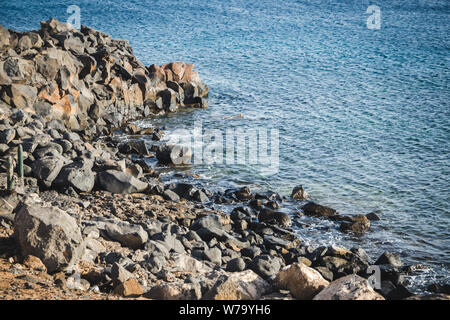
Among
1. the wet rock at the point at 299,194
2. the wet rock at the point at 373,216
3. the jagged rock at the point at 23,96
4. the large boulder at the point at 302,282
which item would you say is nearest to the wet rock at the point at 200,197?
the wet rock at the point at 299,194

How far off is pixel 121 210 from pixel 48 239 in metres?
6.70

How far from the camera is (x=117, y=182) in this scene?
66.9ft

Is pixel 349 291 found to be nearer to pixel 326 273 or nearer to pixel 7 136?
pixel 326 273

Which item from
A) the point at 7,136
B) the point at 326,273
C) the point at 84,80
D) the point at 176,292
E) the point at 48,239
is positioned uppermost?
the point at 84,80

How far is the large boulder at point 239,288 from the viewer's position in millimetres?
10852

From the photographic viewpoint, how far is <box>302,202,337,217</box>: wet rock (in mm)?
21516

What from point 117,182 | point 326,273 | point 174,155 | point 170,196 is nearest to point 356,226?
point 326,273

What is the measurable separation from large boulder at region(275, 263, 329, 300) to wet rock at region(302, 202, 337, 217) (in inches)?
374

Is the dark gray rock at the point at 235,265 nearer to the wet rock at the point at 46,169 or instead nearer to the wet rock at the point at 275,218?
the wet rock at the point at 275,218

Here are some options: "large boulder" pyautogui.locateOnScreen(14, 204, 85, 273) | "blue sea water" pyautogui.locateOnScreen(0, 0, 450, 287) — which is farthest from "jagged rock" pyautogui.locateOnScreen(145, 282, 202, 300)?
"blue sea water" pyautogui.locateOnScreen(0, 0, 450, 287)

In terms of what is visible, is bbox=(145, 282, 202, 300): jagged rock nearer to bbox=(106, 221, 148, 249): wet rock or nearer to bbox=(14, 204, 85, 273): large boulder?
bbox=(14, 204, 85, 273): large boulder

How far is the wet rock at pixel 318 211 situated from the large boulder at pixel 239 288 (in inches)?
387

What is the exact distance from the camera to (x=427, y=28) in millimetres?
57000

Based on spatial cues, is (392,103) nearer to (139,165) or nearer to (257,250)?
(139,165)
